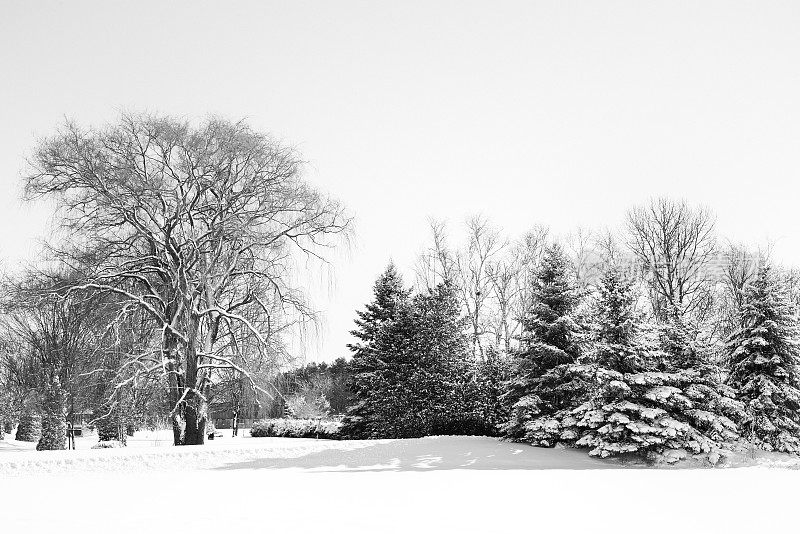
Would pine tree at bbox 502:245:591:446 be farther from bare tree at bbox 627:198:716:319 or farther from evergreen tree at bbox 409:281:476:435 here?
bare tree at bbox 627:198:716:319

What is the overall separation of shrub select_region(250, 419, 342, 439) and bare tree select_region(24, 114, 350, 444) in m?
11.1

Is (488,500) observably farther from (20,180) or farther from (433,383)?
(20,180)

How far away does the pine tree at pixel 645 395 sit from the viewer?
17.2 meters

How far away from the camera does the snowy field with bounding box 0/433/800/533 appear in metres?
8.29

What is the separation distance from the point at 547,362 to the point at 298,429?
19340mm

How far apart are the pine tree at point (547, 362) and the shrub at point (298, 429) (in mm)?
12332

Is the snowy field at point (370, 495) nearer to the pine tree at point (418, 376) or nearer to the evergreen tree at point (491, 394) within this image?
the evergreen tree at point (491, 394)

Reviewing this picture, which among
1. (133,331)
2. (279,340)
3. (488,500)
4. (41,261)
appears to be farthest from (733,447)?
(41,261)

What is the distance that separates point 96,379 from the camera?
19.2 m

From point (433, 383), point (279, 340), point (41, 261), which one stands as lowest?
point (433, 383)

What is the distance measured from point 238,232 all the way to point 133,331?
4614mm

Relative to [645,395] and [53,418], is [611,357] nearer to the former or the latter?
[645,395]

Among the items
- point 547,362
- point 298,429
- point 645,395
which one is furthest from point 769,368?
point 298,429

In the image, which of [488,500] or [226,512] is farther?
[488,500]
